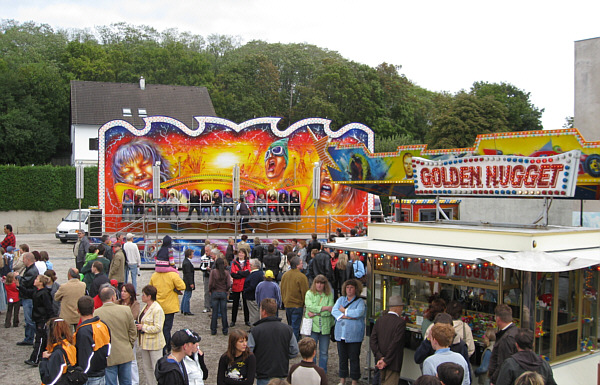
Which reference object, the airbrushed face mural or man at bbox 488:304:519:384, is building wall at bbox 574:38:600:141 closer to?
the airbrushed face mural

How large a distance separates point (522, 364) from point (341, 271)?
22.3 feet

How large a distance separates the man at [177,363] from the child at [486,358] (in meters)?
3.89

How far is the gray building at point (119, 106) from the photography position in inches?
1607

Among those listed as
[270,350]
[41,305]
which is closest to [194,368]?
[270,350]

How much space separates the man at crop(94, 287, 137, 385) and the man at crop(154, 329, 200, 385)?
1.80 m

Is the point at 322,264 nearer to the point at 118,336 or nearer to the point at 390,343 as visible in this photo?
the point at 390,343

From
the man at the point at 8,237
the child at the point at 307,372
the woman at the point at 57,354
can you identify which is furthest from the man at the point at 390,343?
the man at the point at 8,237

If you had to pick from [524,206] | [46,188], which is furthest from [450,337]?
[46,188]

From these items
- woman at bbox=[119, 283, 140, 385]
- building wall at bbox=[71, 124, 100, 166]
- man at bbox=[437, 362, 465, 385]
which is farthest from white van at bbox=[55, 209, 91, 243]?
man at bbox=[437, 362, 465, 385]

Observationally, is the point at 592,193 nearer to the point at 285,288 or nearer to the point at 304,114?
the point at 285,288

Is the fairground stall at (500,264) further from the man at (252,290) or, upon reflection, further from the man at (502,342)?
the man at (252,290)

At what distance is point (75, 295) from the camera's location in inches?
341

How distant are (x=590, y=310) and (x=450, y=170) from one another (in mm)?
2868

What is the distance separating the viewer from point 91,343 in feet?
20.6
